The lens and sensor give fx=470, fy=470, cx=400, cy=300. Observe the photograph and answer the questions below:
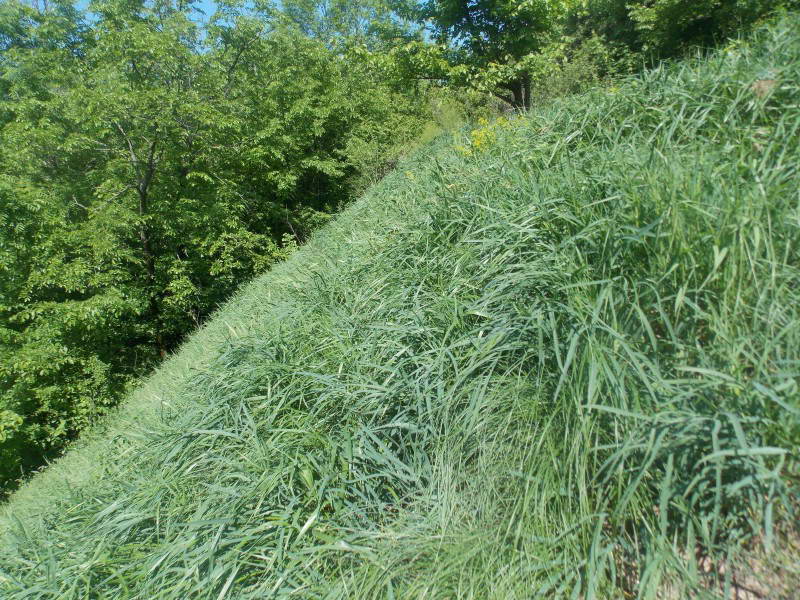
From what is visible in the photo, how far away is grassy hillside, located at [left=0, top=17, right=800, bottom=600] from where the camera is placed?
1702 millimetres

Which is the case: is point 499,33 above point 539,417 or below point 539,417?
above

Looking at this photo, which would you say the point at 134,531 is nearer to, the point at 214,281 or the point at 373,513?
the point at 373,513

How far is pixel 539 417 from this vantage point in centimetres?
223

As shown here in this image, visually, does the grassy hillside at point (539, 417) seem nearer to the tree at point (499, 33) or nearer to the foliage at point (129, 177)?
the tree at point (499, 33)

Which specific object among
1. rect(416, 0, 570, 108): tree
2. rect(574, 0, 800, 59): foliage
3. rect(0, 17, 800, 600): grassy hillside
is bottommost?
rect(0, 17, 800, 600): grassy hillside

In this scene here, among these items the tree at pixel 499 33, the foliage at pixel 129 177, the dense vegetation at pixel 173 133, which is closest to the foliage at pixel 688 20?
the dense vegetation at pixel 173 133

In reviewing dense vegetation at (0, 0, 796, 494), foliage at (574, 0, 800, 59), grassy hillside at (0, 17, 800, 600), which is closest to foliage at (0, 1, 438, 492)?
dense vegetation at (0, 0, 796, 494)

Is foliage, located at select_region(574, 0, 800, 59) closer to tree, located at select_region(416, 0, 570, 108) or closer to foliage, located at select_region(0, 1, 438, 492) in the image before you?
tree, located at select_region(416, 0, 570, 108)

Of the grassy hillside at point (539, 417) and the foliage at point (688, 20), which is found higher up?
the foliage at point (688, 20)

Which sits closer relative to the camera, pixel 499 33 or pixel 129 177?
pixel 499 33

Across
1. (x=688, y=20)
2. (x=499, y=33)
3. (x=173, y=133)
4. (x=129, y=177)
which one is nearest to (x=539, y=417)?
(x=499, y=33)

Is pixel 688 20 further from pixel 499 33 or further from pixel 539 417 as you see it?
pixel 539 417

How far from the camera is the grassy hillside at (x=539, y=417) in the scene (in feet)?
5.58

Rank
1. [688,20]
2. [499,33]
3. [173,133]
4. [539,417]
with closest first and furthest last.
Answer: [539,417] < [499,33] < [688,20] < [173,133]
